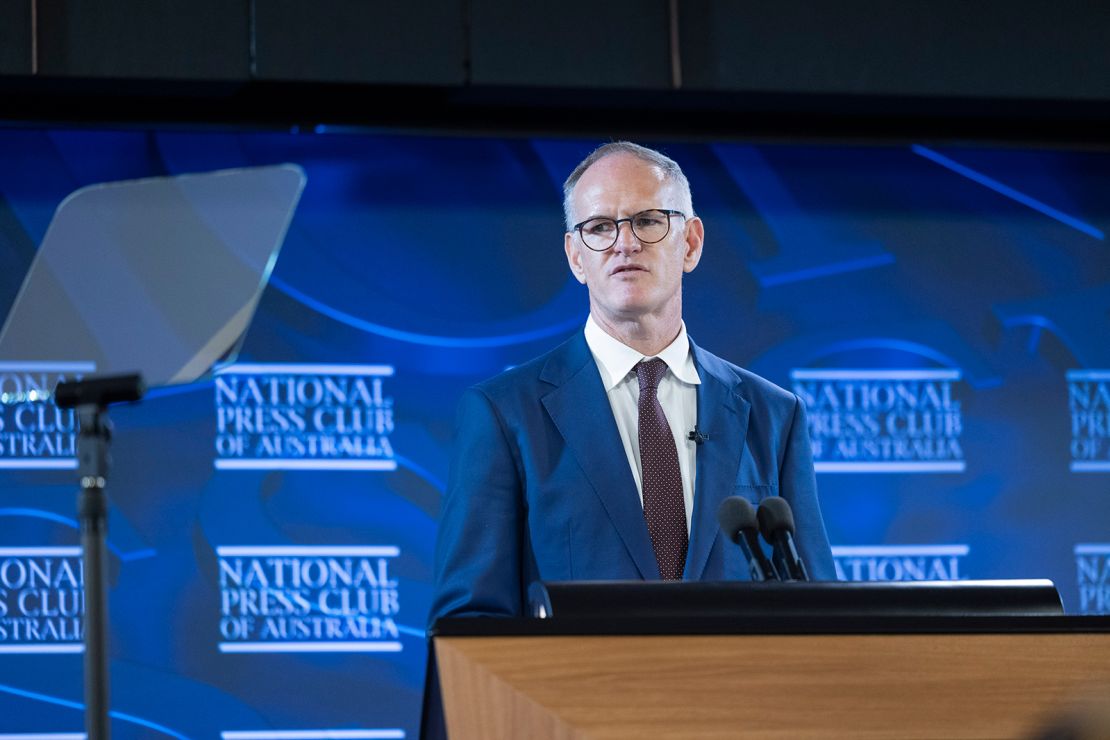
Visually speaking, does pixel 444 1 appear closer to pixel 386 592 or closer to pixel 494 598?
pixel 386 592

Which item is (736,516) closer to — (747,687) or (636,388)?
(747,687)

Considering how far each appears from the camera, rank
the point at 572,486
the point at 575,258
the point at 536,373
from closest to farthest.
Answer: the point at 572,486, the point at 536,373, the point at 575,258

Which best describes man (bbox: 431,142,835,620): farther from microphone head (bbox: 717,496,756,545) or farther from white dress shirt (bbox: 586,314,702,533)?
microphone head (bbox: 717,496,756,545)

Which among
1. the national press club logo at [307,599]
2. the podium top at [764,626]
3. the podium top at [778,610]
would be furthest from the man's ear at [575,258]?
the national press club logo at [307,599]

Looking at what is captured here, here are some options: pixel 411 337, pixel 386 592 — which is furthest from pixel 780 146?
pixel 386 592

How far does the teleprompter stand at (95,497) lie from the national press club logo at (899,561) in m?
2.76

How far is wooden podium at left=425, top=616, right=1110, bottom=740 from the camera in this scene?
1460 millimetres

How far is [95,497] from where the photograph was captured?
5.11 ft

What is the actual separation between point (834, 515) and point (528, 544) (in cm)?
185

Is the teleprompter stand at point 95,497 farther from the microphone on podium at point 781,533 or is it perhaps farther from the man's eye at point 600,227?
the man's eye at point 600,227

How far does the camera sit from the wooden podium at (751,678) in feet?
4.79

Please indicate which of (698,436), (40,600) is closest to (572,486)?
(698,436)

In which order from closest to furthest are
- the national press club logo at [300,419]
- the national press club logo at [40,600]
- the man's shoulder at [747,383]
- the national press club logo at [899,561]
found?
the man's shoulder at [747,383], the national press club logo at [40,600], the national press club logo at [300,419], the national press club logo at [899,561]

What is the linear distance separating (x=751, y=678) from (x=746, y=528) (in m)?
0.36
